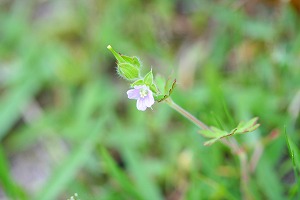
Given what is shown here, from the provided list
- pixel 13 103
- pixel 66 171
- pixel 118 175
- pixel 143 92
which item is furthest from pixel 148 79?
pixel 13 103

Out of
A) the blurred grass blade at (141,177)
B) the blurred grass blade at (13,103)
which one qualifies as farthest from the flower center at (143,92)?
the blurred grass blade at (13,103)

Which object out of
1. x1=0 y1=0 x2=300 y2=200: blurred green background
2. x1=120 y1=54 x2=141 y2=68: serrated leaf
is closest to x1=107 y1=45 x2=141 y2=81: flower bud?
x1=120 y1=54 x2=141 y2=68: serrated leaf

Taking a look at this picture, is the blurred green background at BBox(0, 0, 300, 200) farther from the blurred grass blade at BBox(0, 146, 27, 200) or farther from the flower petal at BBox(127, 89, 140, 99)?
the flower petal at BBox(127, 89, 140, 99)

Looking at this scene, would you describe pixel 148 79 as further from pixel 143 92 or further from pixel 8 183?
pixel 8 183

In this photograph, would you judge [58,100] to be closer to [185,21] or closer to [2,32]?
[2,32]

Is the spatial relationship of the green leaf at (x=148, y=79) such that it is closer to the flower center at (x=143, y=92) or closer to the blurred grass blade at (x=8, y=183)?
the flower center at (x=143, y=92)

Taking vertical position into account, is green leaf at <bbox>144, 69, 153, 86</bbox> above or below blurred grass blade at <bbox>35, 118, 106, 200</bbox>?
below
